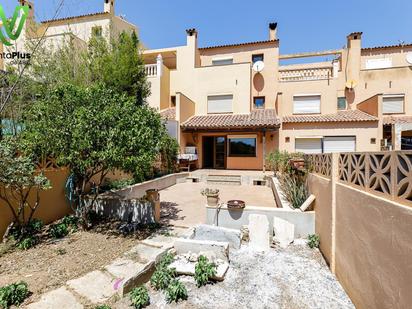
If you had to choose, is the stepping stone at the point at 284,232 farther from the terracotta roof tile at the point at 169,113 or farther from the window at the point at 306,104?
the window at the point at 306,104

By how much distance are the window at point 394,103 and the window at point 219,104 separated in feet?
41.8

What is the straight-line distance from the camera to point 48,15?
20.3ft

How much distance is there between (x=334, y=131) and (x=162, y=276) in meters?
16.3

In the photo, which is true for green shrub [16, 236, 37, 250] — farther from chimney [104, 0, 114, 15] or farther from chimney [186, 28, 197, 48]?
chimney [104, 0, 114, 15]

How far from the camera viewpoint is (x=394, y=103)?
A: 1759 cm

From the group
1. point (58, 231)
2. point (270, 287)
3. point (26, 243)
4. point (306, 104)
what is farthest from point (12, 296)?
point (306, 104)

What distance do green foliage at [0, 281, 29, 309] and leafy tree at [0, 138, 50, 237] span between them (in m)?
2.66

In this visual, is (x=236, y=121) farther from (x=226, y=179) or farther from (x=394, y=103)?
(x=394, y=103)

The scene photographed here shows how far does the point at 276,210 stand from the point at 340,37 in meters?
20.7

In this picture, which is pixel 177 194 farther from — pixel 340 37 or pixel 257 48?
pixel 340 37

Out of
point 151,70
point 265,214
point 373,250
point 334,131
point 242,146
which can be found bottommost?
point 265,214

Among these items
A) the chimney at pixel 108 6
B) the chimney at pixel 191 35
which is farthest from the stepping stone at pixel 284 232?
the chimney at pixel 108 6

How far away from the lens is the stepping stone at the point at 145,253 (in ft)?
15.8

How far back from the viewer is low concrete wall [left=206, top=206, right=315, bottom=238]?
20.2 feet
